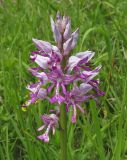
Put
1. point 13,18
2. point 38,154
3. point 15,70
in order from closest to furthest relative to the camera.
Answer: point 38,154, point 15,70, point 13,18

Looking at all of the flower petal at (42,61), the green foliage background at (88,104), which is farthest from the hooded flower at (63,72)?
the green foliage background at (88,104)

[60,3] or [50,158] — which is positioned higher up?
[60,3]

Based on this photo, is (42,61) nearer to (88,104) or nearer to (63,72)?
(63,72)

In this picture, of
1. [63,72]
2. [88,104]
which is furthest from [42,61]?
[88,104]

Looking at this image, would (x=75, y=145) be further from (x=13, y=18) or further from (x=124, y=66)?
(x=13, y=18)

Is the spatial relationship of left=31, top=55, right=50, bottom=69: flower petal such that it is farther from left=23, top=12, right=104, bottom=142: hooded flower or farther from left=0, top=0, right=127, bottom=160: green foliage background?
left=0, top=0, right=127, bottom=160: green foliage background

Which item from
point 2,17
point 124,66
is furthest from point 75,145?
point 2,17

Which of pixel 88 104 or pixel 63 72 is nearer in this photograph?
pixel 63 72

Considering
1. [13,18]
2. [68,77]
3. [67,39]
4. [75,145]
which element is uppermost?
[13,18]
